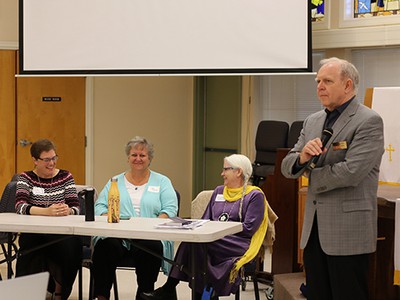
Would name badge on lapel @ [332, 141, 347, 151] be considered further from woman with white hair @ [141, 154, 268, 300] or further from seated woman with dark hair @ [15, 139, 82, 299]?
seated woman with dark hair @ [15, 139, 82, 299]

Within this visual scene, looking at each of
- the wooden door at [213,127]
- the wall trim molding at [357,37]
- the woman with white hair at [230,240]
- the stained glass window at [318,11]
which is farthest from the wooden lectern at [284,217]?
the wooden door at [213,127]

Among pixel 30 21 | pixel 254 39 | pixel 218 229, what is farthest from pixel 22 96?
pixel 218 229

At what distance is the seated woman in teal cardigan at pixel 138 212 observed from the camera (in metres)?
5.06

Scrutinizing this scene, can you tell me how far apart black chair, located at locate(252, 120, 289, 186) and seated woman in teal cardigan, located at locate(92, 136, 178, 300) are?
2645 mm

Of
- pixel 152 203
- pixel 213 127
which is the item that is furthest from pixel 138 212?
pixel 213 127

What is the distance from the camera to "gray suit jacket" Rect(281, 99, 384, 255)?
11.5 feet

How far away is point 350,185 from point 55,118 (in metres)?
5.78

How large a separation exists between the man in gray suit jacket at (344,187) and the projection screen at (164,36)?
2.57m

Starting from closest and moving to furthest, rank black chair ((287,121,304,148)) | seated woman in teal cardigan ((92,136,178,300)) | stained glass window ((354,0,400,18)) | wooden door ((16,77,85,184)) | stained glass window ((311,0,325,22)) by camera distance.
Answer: seated woman in teal cardigan ((92,136,178,300)) < stained glass window ((354,0,400,18)) < black chair ((287,121,304,148)) < stained glass window ((311,0,325,22)) < wooden door ((16,77,85,184))

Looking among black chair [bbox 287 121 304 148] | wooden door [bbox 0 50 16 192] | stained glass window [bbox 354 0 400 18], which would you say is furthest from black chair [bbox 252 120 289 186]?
wooden door [bbox 0 50 16 192]

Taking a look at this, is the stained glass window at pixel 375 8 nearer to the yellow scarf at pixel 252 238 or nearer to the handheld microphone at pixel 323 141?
the yellow scarf at pixel 252 238

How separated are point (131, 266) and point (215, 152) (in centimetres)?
446

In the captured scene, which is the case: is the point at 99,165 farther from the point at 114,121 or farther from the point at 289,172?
the point at 289,172

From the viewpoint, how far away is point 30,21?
6.78 m
